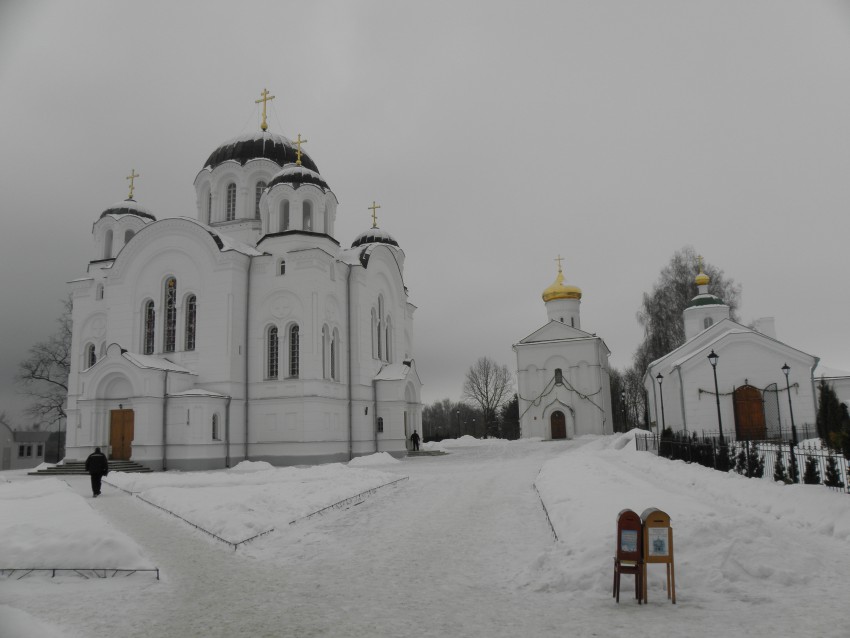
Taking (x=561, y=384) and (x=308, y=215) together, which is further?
(x=561, y=384)

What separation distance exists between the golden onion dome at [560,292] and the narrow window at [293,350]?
31.8 metres

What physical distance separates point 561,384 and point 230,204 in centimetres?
2660

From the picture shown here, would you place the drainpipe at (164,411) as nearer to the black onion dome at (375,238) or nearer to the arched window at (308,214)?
the arched window at (308,214)

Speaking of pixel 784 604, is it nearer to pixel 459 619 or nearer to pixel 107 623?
pixel 459 619

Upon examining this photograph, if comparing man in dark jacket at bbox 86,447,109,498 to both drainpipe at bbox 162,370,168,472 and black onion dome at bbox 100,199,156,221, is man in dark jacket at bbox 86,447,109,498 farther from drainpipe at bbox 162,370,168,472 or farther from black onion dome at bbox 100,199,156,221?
black onion dome at bbox 100,199,156,221

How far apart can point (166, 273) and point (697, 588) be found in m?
25.7

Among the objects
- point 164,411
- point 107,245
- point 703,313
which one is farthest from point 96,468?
point 703,313

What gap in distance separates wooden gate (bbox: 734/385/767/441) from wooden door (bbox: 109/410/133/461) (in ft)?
81.5

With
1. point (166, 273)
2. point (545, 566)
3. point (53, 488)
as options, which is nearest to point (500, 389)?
point (166, 273)

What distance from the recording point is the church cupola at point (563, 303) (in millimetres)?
54062

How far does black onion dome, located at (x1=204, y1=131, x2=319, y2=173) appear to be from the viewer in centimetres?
3353

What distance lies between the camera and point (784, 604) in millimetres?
6465

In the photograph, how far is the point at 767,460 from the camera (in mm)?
18281

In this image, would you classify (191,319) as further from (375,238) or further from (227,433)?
(375,238)
